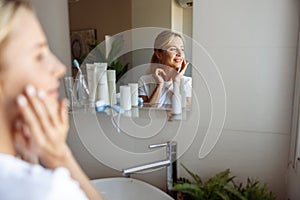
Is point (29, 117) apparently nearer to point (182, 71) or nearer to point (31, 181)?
point (31, 181)

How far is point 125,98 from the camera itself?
1.19m

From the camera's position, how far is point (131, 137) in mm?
1216

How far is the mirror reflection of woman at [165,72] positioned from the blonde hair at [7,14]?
2.59 ft

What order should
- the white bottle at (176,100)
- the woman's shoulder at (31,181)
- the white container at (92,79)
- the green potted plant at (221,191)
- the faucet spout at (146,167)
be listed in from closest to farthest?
the woman's shoulder at (31,181)
the green potted plant at (221,191)
the faucet spout at (146,167)
the white bottle at (176,100)
the white container at (92,79)

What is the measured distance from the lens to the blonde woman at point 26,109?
13.4 inches

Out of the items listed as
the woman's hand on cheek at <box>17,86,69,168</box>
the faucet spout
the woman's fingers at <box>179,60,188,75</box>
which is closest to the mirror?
the woman's fingers at <box>179,60,188,75</box>

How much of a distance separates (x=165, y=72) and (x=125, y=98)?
20cm

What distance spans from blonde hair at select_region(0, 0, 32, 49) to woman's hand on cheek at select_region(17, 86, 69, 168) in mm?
69

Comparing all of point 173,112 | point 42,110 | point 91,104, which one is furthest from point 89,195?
point 91,104

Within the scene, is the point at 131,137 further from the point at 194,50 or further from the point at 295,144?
the point at 295,144

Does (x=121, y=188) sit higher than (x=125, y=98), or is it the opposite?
(x=125, y=98)

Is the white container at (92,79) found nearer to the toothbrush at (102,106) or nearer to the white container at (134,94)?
the toothbrush at (102,106)

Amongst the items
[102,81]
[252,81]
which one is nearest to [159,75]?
[102,81]

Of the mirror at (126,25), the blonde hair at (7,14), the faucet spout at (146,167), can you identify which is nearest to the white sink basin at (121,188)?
the faucet spout at (146,167)
